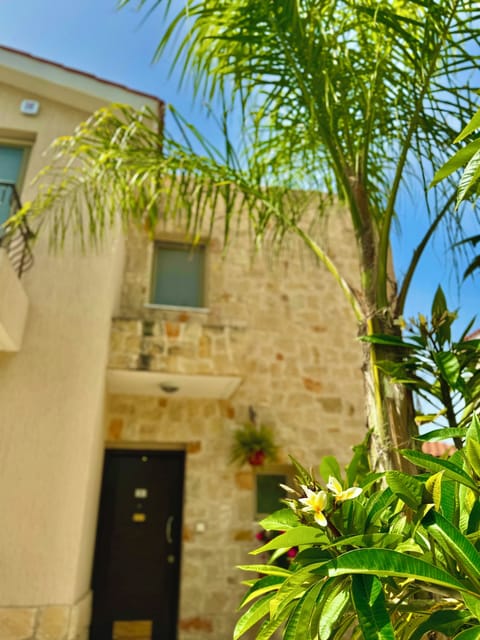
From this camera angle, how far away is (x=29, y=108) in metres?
5.82

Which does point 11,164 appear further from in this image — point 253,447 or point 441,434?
point 441,434

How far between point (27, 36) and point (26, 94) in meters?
0.89

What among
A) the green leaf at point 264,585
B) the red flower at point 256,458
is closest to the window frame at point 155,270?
the red flower at point 256,458

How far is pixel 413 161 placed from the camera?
2.77 metres

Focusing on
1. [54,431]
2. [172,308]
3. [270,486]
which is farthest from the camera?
[172,308]

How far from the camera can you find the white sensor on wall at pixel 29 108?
19.1 ft

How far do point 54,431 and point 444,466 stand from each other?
399 cm

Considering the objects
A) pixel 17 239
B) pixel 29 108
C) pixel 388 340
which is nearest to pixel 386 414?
pixel 388 340

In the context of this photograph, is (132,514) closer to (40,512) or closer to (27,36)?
(40,512)

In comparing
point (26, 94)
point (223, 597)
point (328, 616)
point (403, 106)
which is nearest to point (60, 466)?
point (223, 597)

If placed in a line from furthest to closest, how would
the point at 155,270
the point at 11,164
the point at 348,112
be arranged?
the point at 155,270, the point at 11,164, the point at 348,112

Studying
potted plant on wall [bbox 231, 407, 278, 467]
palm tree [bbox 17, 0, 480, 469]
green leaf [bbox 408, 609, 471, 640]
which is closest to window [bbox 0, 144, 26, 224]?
palm tree [bbox 17, 0, 480, 469]

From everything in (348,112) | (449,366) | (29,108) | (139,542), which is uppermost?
(29,108)

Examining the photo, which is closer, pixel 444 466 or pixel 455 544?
pixel 455 544
